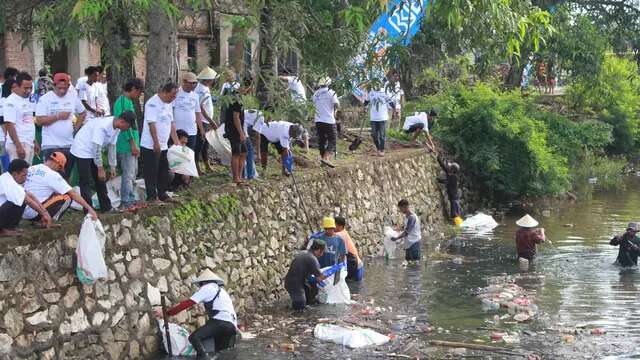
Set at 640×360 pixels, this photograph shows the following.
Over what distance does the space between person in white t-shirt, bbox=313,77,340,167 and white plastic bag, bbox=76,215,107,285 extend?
7.44 meters

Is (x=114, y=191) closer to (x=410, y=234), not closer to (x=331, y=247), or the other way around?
(x=331, y=247)

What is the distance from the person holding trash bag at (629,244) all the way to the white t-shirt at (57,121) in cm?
1042

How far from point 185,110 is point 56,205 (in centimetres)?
357

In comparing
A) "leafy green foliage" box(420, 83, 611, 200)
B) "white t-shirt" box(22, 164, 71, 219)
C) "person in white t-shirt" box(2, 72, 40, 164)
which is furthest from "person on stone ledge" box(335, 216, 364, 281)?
"leafy green foliage" box(420, 83, 611, 200)

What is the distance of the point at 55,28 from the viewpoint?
15570 millimetres

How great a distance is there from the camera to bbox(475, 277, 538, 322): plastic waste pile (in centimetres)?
1419

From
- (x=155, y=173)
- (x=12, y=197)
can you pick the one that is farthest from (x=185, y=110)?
(x=12, y=197)

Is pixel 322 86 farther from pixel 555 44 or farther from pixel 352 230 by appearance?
pixel 555 44

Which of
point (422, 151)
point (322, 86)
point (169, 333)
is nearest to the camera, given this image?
point (169, 333)

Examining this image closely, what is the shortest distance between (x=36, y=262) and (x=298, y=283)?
4885 millimetres

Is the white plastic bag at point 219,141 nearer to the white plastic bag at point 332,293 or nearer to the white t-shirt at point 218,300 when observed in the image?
the white plastic bag at point 332,293

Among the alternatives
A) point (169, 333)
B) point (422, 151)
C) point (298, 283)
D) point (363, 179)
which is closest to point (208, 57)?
point (422, 151)

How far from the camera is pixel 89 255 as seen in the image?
10.5m

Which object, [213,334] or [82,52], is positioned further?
[82,52]
